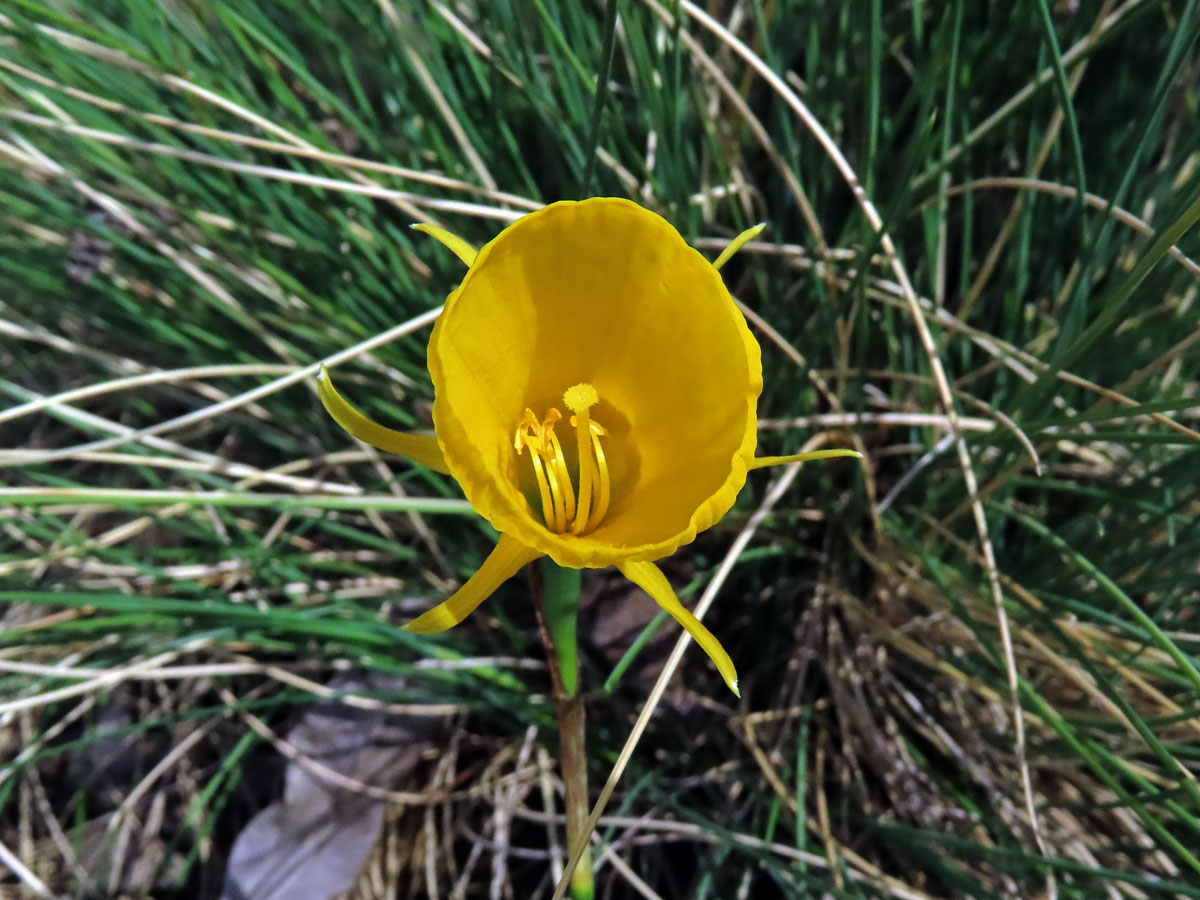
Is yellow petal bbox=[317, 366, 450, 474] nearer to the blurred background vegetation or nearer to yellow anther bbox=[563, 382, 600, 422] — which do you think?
yellow anther bbox=[563, 382, 600, 422]

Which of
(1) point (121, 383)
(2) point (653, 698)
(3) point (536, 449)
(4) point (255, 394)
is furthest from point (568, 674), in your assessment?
(1) point (121, 383)

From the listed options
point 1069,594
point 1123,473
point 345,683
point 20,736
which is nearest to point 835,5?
Result: point 1123,473

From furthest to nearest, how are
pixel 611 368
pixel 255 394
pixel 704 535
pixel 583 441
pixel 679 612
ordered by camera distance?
pixel 704 535 → pixel 255 394 → pixel 611 368 → pixel 583 441 → pixel 679 612

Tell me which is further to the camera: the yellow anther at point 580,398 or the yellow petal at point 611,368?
the yellow anther at point 580,398

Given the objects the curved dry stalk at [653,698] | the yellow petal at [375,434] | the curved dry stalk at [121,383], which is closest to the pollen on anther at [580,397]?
the yellow petal at [375,434]

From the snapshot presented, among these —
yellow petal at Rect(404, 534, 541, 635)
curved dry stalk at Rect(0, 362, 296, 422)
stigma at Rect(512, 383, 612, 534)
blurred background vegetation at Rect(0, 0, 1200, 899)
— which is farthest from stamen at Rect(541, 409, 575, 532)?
curved dry stalk at Rect(0, 362, 296, 422)

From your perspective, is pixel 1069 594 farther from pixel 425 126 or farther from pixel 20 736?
pixel 20 736

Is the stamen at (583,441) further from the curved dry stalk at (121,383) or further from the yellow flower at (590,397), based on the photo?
the curved dry stalk at (121,383)

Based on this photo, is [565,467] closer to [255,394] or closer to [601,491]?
[601,491]
